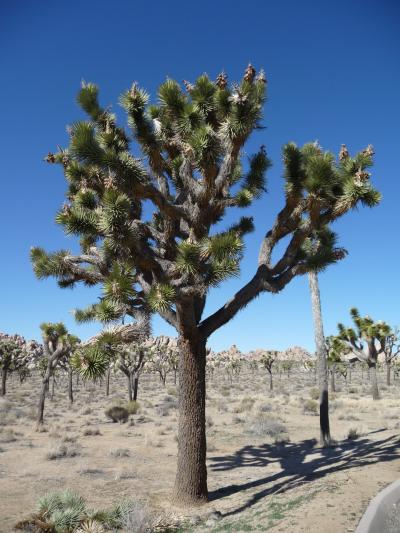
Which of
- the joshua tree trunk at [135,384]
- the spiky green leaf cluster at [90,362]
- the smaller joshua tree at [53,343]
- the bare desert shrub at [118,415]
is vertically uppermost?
the smaller joshua tree at [53,343]

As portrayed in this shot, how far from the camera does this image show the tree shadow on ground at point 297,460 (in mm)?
8258

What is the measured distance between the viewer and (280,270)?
26.2 feet

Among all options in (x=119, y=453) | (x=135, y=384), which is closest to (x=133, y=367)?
(x=135, y=384)

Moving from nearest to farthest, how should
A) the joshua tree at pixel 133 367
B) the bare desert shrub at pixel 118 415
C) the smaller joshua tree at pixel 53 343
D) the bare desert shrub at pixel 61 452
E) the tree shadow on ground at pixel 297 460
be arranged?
the tree shadow on ground at pixel 297 460, the bare desert shrub at pixel 61 452, the smaller joshua tree at pixel 53 343, the bare desert shrub at pixel 118 415, the joshua tree at pixel 133 367

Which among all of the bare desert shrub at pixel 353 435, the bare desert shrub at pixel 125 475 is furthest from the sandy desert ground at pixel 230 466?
the bare desert shrub at pixel 353 435

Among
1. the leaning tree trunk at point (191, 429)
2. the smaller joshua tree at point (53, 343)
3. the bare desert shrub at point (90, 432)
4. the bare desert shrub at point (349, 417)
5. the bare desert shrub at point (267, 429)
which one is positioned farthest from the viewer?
the bare desert shrub at point (349, 417)

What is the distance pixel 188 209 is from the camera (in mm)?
7852

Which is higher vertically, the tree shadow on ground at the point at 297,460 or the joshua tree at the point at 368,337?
the joshua tree at the point at 368,337

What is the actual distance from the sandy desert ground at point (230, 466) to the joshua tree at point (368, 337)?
11.6 ft

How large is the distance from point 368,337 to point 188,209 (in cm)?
1951

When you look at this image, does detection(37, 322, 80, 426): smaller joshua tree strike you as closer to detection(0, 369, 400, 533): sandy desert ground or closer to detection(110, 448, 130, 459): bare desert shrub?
detection(0, 369, 400, 533): sandy desert ground

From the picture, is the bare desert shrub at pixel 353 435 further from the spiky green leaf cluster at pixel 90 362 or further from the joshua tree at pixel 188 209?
the spiky green leaf cluster at pixel 90 362

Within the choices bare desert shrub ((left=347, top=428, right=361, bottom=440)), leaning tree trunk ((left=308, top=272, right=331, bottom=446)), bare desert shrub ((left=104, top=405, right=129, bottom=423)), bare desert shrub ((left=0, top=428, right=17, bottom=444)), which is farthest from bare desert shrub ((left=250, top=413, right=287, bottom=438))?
bare desert shrub ((left=0, top=428, right=17, bottom=444))

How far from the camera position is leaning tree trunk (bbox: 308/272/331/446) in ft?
41.2
